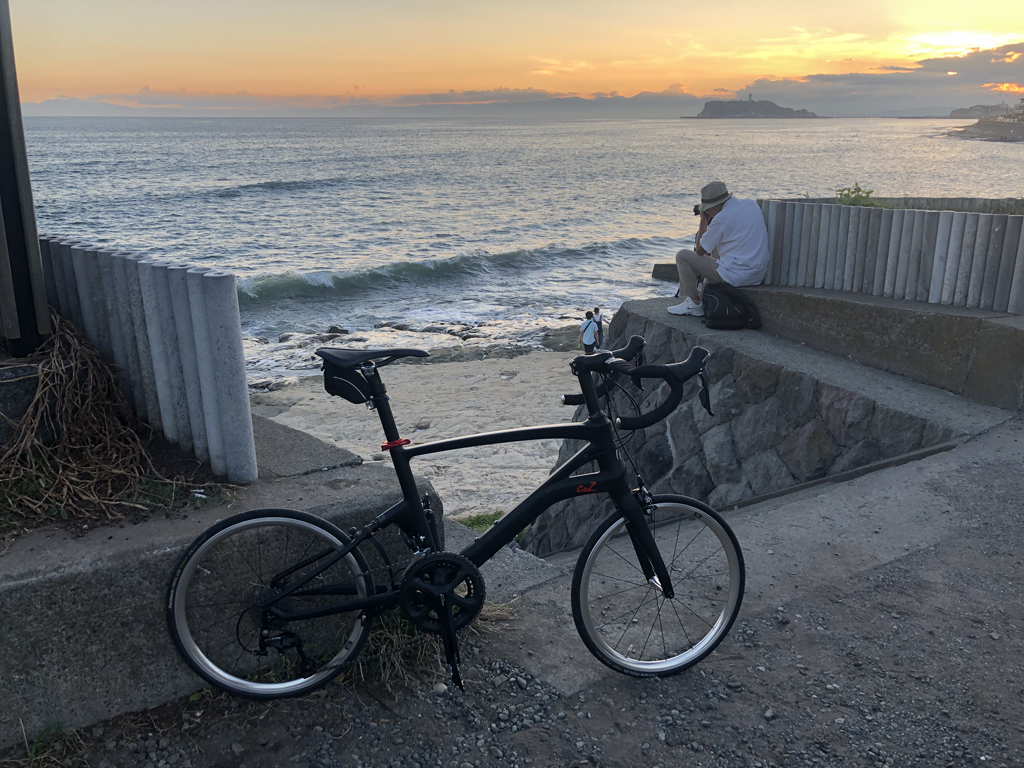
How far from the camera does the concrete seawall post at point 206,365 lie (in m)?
3.02

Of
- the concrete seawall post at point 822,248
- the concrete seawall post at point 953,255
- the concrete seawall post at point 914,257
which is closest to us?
the concrete seawall post at point 953,255

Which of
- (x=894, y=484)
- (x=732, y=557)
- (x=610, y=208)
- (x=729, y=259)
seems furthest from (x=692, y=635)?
(x=610, y=208)

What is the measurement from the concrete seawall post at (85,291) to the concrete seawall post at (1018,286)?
21.7ft

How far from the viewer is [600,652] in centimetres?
304

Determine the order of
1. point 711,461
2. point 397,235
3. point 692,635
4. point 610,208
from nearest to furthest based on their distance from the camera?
1. point 692,635
2. point 711,461
3. point 397,235
4. point 610,208

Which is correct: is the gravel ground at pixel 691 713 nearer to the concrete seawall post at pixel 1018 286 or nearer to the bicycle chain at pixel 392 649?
the bicycle chain at pixel 392 649

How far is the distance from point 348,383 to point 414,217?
3818 centimetres

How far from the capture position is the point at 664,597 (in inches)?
131

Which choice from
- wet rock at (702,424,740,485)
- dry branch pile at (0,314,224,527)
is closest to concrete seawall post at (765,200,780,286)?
wet rock at (702,424,740,485)

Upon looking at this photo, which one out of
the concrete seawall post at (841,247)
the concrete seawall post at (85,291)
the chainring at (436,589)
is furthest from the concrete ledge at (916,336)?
the concrete seawall post at (85,291)

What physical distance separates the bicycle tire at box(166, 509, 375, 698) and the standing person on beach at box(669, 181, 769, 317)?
6.22m

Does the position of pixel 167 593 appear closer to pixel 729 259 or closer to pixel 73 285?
pixel 73 285

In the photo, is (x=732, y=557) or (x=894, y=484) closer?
(x=732, y=557)

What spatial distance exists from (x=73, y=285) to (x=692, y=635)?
10.8 feet
